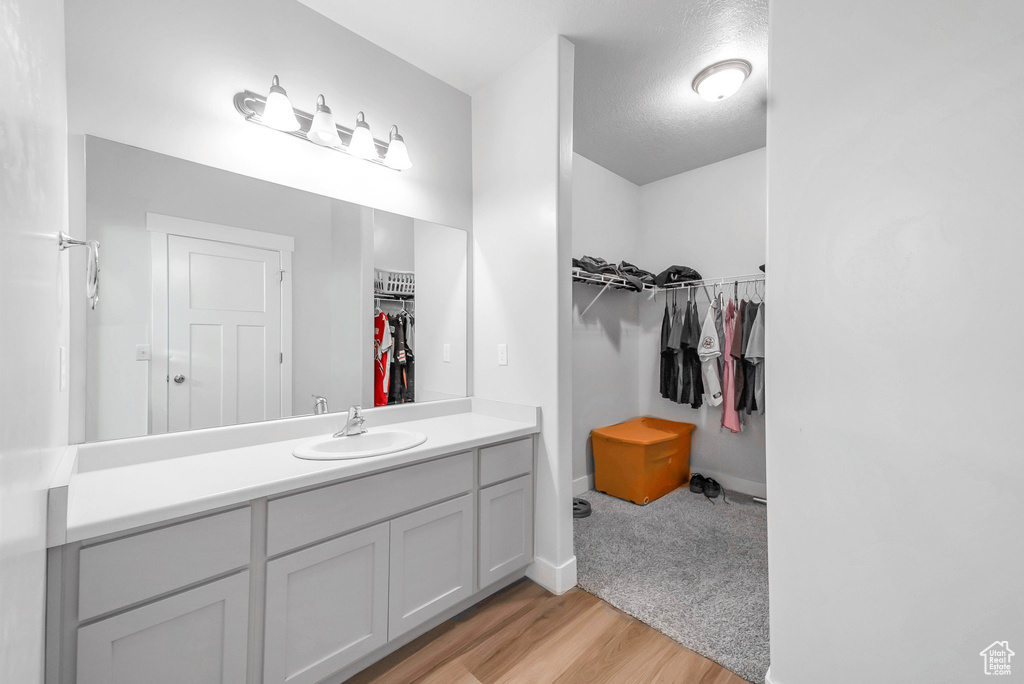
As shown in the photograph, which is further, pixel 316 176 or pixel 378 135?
pixel 378 135

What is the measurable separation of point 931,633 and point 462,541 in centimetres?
144

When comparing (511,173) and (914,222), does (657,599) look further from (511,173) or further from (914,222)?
(511,173)

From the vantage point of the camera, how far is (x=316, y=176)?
6.13ft

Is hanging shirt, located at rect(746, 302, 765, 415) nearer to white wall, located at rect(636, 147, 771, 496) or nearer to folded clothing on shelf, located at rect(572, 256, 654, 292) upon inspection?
white wall, located at rect(636, 147, 771, 496)

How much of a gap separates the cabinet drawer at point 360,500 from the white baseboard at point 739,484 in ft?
8.23

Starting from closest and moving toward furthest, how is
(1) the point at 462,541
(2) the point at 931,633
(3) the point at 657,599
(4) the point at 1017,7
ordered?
(4) the point at 1017,7 < (2) the point at 931,633 < (1) the point at 462,541 < (3) the point at 657,599

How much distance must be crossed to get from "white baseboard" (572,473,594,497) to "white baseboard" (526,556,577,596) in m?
1.15

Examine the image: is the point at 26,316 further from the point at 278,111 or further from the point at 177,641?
the point at 278,111

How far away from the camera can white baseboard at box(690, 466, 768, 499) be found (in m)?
3.23

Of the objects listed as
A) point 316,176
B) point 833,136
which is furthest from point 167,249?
point 833,136

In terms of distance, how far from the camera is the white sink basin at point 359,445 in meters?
1.47

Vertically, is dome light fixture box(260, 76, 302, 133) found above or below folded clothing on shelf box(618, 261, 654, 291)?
above

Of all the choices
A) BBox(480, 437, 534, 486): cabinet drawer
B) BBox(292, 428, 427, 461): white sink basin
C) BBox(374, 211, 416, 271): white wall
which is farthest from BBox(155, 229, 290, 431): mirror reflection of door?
BBox(480, 437, 534, 486): cabinet drawer

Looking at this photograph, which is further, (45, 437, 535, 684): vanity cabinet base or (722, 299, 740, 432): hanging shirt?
(722, 299, 740, 432): hanging shirt
